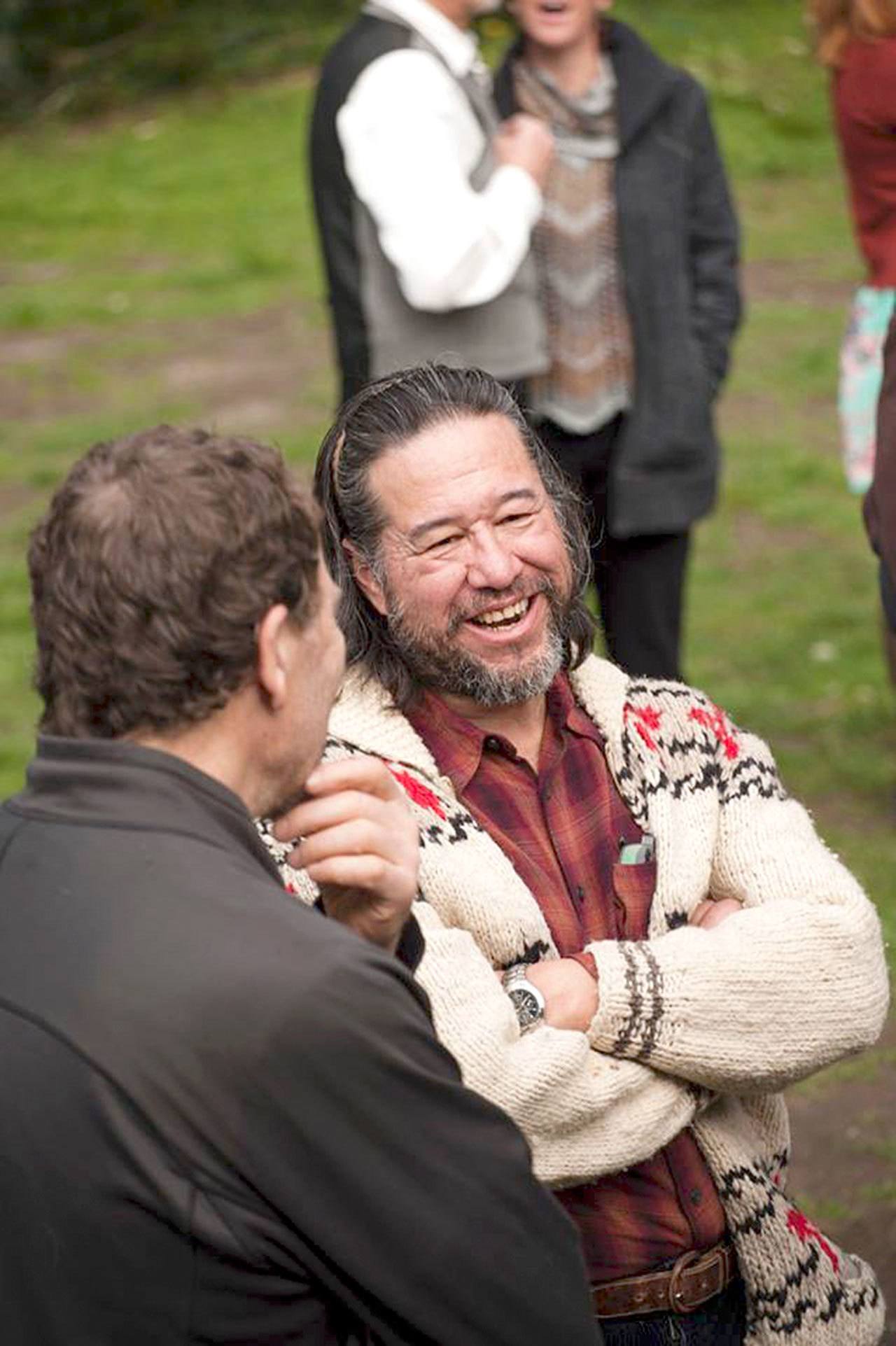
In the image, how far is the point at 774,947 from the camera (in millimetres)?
2789

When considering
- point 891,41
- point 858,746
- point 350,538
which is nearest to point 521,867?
point 350,538

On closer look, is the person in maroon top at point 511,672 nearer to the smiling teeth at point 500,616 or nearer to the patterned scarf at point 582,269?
the smiling teeth at point 500,616

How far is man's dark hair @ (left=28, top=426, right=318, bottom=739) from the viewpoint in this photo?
1.96m

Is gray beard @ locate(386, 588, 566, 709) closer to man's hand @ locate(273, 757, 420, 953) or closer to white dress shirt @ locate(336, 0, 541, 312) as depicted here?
man's hand @ locate(273, 757, 420, 953)

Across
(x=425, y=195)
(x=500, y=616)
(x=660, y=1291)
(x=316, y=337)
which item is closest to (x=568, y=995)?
(x=660, y=1291)

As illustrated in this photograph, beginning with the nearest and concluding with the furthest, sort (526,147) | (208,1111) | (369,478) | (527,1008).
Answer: (208,1111), (527,1008), (369,478), (526,147)

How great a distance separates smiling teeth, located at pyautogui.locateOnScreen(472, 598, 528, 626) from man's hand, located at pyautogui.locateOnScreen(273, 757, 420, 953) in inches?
26.0

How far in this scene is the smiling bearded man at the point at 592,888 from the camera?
2.72 m

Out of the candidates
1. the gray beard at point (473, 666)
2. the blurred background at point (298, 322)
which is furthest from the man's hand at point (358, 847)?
the blurred background at point (298, 322)

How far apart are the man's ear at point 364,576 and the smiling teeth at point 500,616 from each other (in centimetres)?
14

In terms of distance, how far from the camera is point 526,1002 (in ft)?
8.95

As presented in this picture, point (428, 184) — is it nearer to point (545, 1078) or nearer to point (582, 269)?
point (582, 269)

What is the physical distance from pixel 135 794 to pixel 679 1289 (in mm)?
1190

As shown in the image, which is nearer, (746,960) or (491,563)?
(746,960)
